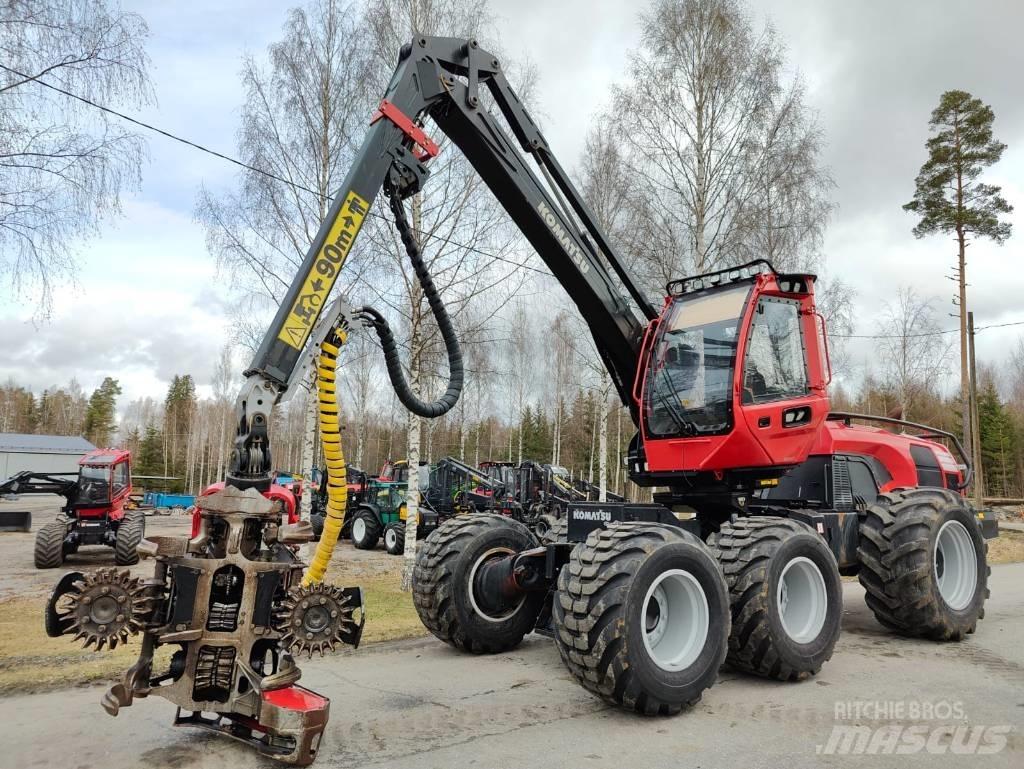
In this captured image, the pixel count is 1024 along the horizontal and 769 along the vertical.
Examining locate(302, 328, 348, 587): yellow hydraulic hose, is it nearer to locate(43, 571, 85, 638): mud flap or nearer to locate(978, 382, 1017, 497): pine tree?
locate(43, 571, 85, 638): mud flap

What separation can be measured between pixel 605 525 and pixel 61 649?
4882 millimetres

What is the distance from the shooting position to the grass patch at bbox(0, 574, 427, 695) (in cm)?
512

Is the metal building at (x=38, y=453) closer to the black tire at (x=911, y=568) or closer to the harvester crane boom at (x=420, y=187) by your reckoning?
the harvester crane boom at (x=420, y=187)

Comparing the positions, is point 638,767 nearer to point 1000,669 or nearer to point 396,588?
point 1000,669

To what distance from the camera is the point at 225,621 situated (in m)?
3.61

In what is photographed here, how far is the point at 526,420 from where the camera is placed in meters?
51.2

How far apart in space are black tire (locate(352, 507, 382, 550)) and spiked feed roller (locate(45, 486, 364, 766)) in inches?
545

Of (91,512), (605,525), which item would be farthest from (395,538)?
(605,525)

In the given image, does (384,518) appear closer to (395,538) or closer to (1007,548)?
(395,538)

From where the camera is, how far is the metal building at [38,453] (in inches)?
1879

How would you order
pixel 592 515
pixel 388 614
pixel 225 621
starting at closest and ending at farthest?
pixel 225 621, pixel 592 515, pixel 388 614

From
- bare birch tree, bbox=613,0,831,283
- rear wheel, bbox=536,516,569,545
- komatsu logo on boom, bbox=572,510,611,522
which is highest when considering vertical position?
bare birch tree, bbox=613,0,831,283

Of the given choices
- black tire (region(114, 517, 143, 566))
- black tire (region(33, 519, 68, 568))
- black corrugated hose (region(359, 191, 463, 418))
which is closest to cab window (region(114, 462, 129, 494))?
black tire (region(114, 517, 143, 566))

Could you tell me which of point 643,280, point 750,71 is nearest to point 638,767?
point 643,280
